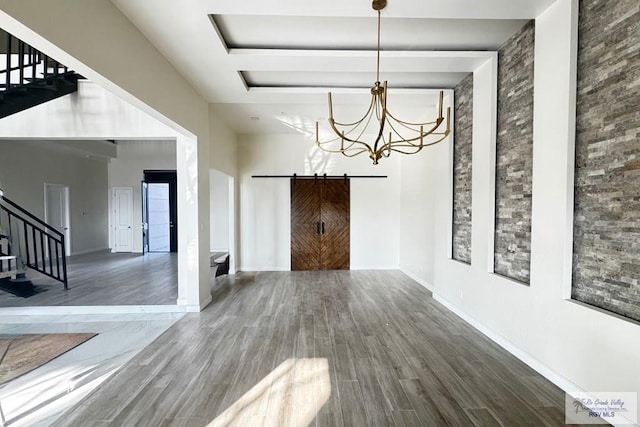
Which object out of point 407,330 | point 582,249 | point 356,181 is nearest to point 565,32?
point 582,249

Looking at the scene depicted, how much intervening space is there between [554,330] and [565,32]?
2.41 meters

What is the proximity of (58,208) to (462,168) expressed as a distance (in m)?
10.3

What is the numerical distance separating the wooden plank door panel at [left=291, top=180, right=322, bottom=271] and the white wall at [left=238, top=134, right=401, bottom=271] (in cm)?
17

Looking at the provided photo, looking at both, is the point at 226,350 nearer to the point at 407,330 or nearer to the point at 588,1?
the point at 407,330

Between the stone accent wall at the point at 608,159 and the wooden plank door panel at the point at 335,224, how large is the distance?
4929mm

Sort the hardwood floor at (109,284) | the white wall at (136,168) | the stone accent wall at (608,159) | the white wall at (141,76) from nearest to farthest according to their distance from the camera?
the white wall at (141,76), the stone accent wall at (608,159), the hardwood floor at (109,284), the white wall at (136,168)

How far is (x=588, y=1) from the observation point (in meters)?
2.16

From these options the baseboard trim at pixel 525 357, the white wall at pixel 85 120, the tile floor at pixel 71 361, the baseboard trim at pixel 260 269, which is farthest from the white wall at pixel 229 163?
the baseboard trim at pixel 525 357

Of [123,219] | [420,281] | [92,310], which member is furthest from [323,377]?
[123,219]

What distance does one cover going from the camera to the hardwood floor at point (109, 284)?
14.3ft

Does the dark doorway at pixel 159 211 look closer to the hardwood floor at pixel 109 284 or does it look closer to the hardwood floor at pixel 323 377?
the hardwood floor at pixel 109 284

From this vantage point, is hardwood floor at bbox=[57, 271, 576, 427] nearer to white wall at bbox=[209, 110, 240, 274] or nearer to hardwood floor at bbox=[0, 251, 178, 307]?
hardwood floor at bbox=[0, 251, 178, 307]

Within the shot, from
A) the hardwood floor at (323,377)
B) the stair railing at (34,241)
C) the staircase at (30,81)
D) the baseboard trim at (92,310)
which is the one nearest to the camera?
the hardwood floor at (323,377)

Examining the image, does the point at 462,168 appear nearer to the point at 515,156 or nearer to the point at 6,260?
the point at 515,156
